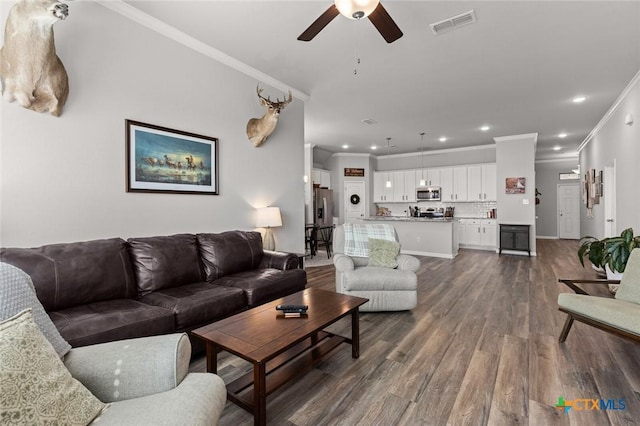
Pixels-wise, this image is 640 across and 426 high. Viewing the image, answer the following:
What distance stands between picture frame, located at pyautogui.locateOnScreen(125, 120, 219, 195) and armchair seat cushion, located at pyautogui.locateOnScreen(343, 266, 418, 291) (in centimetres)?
180

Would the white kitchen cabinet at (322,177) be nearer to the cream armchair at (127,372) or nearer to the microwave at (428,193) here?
the microwave at (428,193)

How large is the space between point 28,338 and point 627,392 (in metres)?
3.08

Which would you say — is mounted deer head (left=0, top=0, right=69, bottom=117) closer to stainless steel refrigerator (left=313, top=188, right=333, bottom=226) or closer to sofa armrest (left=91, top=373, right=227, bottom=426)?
sofa armrest (left=91, top=373, right=227, bottom=426)

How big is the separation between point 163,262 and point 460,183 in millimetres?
7765

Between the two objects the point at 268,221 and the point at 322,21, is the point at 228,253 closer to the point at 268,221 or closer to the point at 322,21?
the point at 268,221

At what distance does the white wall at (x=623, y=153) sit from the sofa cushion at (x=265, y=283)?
4.26m

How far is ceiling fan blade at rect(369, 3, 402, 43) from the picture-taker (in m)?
2.02

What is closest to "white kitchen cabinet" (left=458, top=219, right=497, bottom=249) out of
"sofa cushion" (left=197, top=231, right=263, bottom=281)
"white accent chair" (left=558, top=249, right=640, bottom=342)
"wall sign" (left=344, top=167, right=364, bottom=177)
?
"wall sign" (left=344, top=167, right=364, bottom=177)

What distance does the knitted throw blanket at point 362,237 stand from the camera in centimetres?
376

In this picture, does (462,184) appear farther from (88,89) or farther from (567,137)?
(88,89)

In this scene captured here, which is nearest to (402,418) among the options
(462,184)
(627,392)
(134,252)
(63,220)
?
(627,392)

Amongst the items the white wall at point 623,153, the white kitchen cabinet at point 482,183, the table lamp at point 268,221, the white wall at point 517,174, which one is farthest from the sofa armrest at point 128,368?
the white kitchen cabinet at point 482,183

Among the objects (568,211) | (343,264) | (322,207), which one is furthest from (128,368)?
(568,211)

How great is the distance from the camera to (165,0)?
2.60 meters
